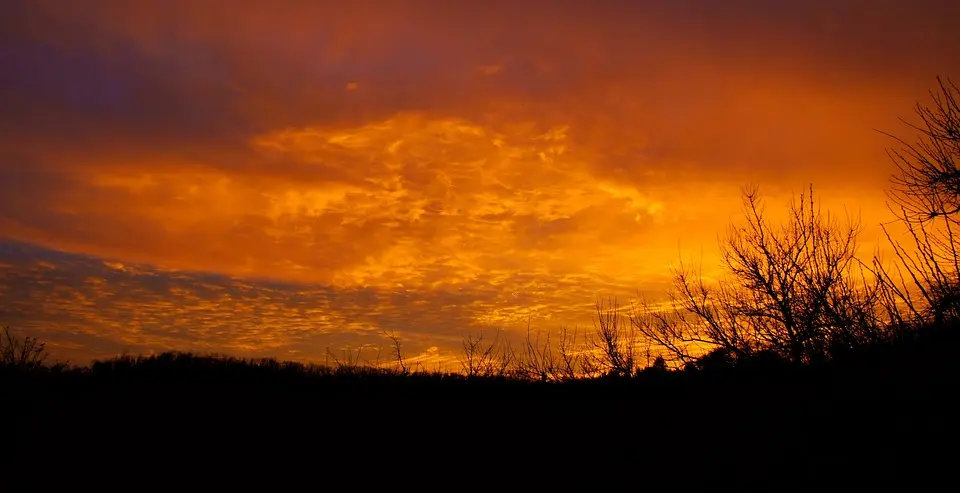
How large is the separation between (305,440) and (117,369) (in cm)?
645

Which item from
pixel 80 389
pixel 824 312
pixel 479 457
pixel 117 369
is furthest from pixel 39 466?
pixel 824 312

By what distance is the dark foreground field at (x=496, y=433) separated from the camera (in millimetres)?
7121

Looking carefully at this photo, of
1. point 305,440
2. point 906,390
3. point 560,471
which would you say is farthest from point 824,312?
point 305,440

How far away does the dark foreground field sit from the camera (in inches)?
280

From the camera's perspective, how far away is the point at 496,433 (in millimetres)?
9953

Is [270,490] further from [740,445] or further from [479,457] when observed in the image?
[740,445]

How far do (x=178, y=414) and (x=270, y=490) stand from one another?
11.4 ft

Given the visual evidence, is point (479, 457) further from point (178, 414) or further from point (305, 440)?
point (178, 414)

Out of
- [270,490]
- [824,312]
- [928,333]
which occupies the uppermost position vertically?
[824,312]

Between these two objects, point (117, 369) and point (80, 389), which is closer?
point (80, 389)

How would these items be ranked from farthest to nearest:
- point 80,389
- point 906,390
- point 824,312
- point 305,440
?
point 824,312 → point 80,389 → point 305,440 → point 906,390

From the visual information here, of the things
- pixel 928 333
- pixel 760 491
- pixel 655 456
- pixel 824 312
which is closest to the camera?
pixel 760 491

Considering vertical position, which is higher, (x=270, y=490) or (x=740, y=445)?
(x=740, y=445)

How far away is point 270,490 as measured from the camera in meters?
8.21
